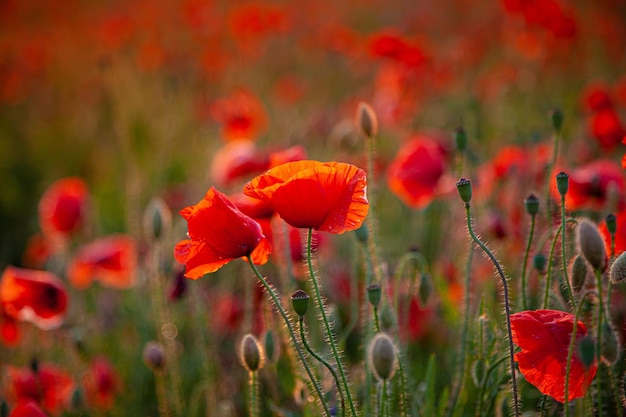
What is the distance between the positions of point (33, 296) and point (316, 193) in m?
1.09

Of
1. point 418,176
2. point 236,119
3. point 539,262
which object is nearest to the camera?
point 539,262

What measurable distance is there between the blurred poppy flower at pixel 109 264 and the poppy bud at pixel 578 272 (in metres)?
1.61

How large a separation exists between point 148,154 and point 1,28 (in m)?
4.32

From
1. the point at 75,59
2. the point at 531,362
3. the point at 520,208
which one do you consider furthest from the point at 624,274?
the point at 75,59

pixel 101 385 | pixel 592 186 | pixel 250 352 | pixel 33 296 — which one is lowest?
pixel 101 385

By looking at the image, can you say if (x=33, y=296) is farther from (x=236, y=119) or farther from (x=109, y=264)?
(x=236, y=119)

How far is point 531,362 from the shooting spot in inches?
42.9

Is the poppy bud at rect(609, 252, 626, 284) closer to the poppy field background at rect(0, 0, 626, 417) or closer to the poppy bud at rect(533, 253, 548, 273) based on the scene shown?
the poppy field background at rect(0, 0, 626, 417)

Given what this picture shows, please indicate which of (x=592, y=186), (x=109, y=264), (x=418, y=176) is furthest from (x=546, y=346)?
(x=109, y=264)

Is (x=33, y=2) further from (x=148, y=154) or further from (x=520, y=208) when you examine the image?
(x=520, y=208)

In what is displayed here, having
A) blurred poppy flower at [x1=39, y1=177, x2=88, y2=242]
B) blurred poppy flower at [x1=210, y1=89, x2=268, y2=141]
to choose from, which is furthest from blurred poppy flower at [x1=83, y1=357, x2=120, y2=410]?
blurred poppy flower at [x1=210, y1=89, x2=268, y2=141]

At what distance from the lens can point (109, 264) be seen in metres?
2.38

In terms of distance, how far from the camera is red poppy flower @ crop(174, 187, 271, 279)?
1126mm

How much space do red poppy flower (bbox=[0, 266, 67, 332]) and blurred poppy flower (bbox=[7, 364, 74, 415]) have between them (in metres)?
0.14
